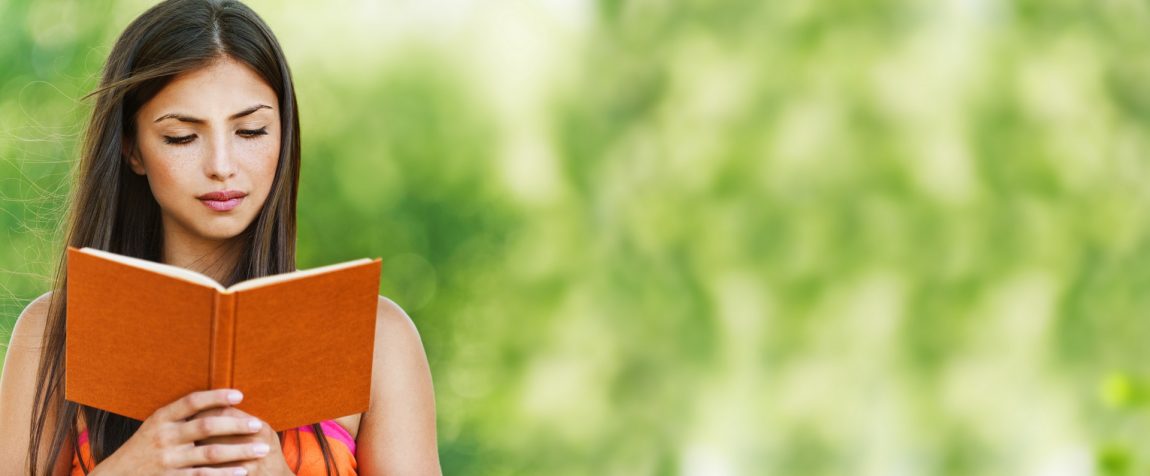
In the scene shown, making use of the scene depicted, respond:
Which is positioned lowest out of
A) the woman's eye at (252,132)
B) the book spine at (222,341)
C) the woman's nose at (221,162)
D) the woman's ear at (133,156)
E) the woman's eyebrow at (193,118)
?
the book spine at (222,341)

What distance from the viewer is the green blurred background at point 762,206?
3756 millimetres

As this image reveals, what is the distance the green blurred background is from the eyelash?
2.60 m

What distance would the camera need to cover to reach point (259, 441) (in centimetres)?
92

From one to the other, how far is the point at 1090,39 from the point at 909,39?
0.53 metres

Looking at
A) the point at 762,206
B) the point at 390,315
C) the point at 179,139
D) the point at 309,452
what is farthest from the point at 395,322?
the point at 762,206

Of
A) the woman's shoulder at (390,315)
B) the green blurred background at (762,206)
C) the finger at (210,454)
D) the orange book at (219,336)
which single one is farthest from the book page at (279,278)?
the green blurred background at (762,206)

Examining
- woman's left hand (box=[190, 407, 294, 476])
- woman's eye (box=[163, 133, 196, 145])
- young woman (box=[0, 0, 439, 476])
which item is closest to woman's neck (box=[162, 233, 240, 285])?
young woman (box=[0, 0, 439, 476])

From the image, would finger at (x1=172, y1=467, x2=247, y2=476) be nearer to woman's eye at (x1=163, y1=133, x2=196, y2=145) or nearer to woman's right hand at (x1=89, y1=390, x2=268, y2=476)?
woman's right hand at (x1=89, y1=390, x2=268, y2=476)

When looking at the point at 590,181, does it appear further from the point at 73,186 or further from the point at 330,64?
the point at 73,186

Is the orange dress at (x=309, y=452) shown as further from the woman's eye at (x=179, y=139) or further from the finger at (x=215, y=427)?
the woman's eye at (x=179, y=139)

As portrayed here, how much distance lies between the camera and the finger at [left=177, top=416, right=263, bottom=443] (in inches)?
34.9

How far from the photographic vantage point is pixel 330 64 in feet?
13.6

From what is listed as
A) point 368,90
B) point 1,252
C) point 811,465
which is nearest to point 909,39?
point 811,465

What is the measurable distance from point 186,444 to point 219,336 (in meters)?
0.10
